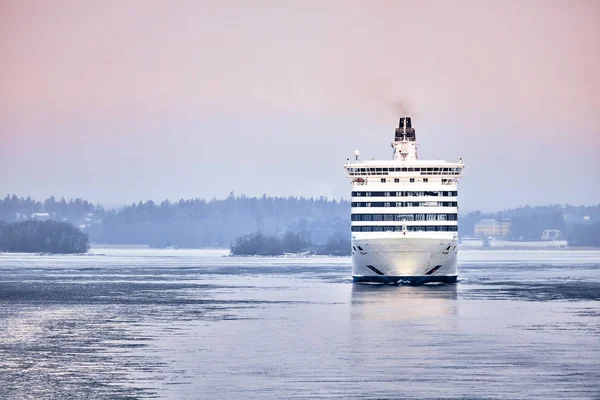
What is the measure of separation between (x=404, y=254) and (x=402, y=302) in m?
18.6

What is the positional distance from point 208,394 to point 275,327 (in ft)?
84.7

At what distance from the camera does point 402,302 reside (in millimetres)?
88438

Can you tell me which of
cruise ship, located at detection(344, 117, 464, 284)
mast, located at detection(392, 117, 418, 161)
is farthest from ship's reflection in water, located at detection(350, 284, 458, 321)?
mast, located at detection(392, 117, 418, 161)

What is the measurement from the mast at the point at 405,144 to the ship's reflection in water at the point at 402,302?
12.8 meters

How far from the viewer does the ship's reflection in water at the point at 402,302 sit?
252ft

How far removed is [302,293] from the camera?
104 metres

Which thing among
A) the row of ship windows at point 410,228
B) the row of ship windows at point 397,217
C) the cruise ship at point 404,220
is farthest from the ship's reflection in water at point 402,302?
the row of ship windows at point 397,217

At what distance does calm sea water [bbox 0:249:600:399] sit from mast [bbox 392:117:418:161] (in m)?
21.0

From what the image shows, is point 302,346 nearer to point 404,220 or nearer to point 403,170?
point 404,220

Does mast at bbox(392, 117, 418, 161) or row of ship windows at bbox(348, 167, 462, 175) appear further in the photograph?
mast at bbox(392, 117, 418, 161)

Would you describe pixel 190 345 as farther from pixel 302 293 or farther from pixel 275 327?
pixel 302 293

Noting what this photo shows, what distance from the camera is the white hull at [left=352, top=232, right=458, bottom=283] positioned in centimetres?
10650

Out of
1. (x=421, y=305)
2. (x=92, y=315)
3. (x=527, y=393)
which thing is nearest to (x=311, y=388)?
(x=527, y=393)

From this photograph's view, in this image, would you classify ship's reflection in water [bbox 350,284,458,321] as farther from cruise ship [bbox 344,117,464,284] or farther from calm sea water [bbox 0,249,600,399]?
cruise ship [bbox 344,117,464,284]
